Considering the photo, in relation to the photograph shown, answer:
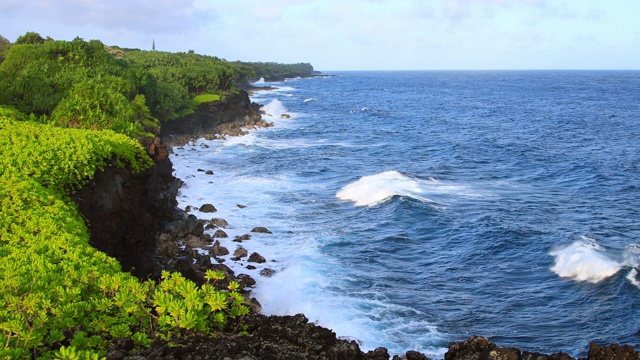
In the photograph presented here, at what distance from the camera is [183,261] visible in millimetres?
24609

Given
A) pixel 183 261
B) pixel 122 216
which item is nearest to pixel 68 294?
pixel 122 216

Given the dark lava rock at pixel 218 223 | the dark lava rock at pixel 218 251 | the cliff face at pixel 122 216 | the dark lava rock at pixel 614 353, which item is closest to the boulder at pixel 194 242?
the dark lava rock at pixel 218 251

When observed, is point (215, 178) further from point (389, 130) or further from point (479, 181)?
point (389, 130)

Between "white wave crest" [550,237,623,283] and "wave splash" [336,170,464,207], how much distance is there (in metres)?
11.1

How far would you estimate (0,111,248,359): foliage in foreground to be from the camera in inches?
405

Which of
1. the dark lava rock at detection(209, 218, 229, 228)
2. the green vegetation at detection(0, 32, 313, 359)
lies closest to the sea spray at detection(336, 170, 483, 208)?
the dark lava rock at detection(209, 218, 229, 228)

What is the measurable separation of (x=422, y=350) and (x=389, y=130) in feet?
203

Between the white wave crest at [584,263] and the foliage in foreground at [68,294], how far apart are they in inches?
777

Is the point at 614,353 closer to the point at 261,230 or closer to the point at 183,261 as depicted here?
the point at 183,261

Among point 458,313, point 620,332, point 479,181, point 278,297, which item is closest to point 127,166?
point 278,297

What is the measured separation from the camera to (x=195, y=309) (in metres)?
11.3

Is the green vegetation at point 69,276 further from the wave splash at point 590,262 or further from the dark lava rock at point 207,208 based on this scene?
the wave splash at point 590,262

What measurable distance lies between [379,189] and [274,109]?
206 ft

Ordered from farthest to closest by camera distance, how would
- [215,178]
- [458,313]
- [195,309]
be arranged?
[215,178]
[458,313]
[195,309]
